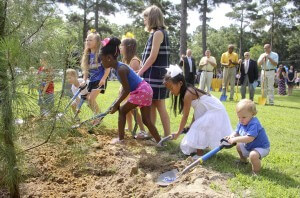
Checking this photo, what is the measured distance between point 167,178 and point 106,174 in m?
0.64

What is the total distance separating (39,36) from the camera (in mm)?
2543

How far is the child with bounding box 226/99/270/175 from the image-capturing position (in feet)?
11.0

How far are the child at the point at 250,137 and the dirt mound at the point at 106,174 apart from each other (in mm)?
369

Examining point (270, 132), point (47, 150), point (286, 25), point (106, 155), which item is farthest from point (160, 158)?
point (286, 25)

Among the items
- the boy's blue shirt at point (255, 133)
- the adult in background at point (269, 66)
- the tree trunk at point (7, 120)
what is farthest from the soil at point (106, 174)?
the adult in background at point (269, 66)

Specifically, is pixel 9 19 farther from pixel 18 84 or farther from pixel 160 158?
pixel 160 158

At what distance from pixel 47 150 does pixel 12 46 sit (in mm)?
1928

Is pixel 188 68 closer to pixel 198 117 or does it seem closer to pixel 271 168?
pixel 198 117

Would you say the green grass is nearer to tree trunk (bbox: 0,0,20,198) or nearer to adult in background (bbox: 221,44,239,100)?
tree trunk (bbox: 0,0,20,198)

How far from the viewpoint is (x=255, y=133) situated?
3363 mm

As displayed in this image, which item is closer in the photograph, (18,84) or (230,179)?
(18,84)

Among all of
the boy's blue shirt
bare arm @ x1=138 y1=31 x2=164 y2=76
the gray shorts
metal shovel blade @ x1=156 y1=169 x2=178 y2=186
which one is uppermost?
bare arm @ x1=138 y1=31 x2=164 y2=76

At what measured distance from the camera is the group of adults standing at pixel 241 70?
10.5 meters

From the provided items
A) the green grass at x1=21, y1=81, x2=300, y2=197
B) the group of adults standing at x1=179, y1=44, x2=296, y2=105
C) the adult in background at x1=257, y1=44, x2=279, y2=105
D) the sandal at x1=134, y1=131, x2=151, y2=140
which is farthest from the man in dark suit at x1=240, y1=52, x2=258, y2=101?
the sandal at x1=134, y1=131, x2=151, y2=140
